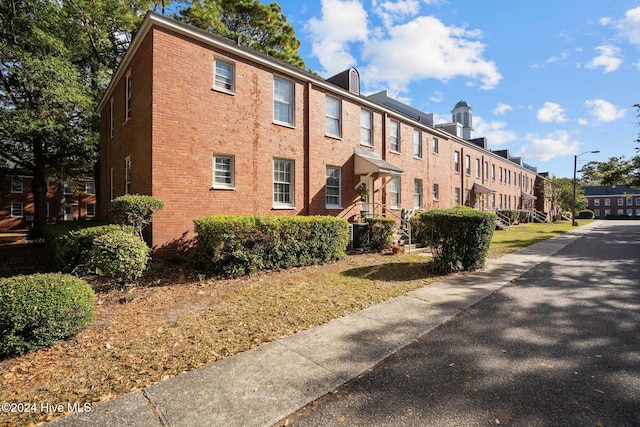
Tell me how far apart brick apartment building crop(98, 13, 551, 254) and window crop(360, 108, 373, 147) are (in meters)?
0.08

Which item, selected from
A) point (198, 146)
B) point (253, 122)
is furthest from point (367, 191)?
point (198, 146)

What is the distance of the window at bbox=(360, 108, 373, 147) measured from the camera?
51.2ft

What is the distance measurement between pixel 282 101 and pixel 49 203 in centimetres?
3829

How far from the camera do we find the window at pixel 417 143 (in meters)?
19.3

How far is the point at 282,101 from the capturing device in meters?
12.1

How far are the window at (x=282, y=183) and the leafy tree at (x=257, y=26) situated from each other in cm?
1339

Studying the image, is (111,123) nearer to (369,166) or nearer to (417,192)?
(369,166)

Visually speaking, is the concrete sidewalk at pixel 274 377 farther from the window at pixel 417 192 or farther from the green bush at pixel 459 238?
the window at pixel 417 192

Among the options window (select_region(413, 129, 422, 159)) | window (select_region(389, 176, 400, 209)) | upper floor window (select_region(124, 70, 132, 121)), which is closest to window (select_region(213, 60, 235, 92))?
upper floor window (select_region(124, 70, 132, 121))

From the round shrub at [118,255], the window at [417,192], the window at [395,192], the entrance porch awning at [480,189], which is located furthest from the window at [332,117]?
the entrance porch awning at [480,189]

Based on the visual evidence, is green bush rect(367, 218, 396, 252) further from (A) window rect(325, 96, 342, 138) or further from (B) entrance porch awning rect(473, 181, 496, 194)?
(B) entrance porch awning rect(473, 181, 496, 194)

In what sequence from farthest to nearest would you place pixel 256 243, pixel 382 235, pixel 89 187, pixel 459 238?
pixel 89 187 → pixel 382 235 → pixel 459 238 → pixel 256 243

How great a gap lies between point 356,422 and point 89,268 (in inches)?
306

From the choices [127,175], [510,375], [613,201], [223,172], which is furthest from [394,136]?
[613,201]
